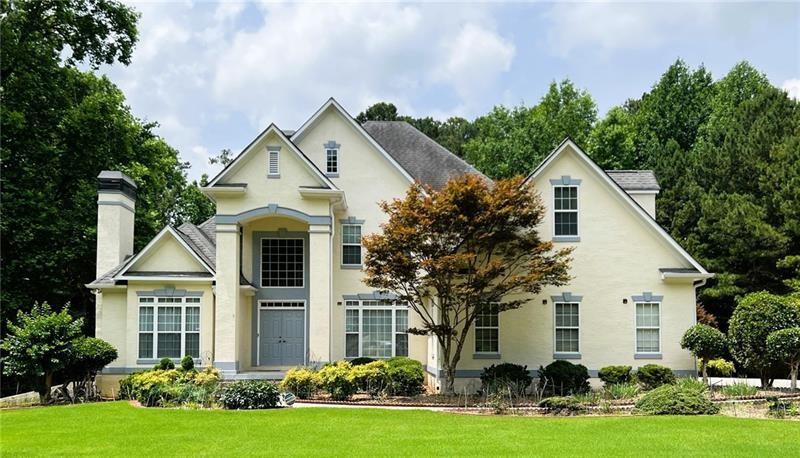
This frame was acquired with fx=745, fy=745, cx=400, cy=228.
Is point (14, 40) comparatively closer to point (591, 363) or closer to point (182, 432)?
point (182, 432)

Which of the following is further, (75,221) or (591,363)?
(75,221)

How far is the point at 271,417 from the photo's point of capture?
16.2 meters

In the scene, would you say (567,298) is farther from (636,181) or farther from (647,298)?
(636,181)

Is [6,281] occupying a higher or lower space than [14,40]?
lower

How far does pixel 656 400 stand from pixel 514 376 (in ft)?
16.7

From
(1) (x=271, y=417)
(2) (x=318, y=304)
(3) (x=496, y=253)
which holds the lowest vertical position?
(1) (x=271, y=417)

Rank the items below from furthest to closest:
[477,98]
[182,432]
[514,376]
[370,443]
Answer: [477,98]
[514,376]
[182,432]
[370,443]

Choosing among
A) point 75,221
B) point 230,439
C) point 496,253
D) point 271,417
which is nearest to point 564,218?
point 496,253

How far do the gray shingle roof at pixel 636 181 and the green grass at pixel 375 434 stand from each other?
12138 mm

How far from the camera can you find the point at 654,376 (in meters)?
21.8

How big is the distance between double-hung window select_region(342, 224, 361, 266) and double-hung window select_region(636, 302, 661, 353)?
9505 mm

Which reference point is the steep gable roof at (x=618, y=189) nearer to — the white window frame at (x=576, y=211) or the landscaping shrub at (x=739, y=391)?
the white window frame at (x=576, y=211)

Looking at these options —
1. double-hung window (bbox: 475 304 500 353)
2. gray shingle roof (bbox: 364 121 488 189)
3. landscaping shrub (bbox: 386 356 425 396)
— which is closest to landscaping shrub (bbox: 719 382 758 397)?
double-hung window (bbox: 475 304 500 353)

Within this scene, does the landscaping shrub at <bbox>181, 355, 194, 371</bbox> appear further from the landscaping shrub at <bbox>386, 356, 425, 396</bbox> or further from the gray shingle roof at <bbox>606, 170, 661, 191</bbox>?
the gray shingle roof at <bbox>606, 170, 661, 191</bbox>
